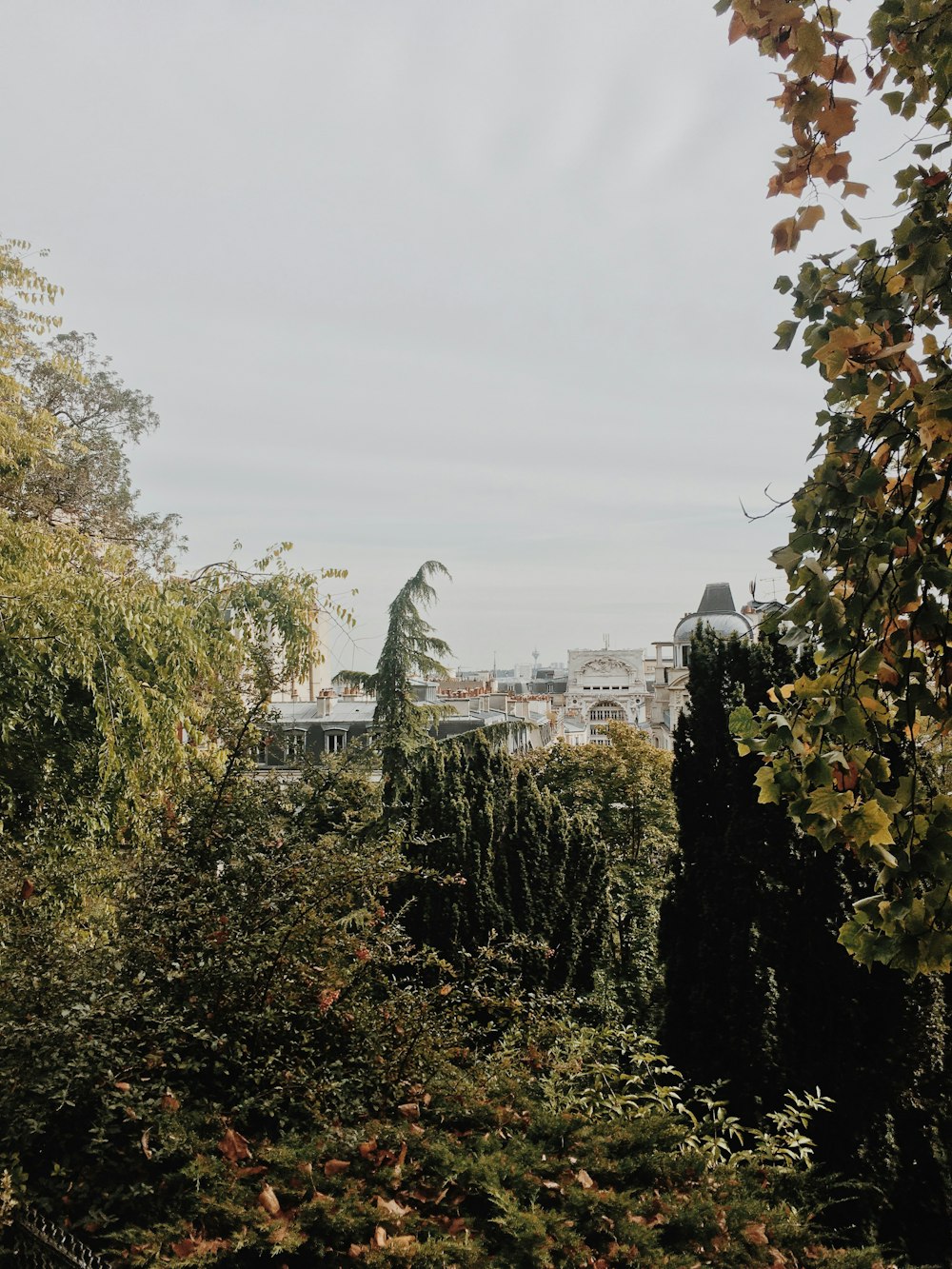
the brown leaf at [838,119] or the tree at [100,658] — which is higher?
the brown leaf at [838,119]

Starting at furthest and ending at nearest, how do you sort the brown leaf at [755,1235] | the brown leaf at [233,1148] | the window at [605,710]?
1. the window at [605,710]
2. the brown leaf at [233,1148]
3. the brown leaf at [755,1235]

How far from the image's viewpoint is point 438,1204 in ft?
9.77

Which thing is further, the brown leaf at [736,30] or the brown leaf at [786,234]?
the brown leaf at [786,234]

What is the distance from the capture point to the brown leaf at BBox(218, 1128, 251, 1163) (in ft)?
9.93

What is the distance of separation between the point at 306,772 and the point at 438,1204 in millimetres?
2443

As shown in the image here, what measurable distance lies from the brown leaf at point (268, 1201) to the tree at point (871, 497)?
6.56 ft

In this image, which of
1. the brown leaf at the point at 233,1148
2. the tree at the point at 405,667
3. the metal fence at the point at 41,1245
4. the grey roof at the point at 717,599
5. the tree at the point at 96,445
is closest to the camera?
the metal fence at the point at 41,1245

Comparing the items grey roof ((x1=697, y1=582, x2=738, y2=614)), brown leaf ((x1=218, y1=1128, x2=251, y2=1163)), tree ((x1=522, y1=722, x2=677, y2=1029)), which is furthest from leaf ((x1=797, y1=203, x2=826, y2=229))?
grey roof ((x1=697, y1=582, x2=738, y2=614))

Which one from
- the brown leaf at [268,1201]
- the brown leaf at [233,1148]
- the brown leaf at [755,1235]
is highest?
the brown leaf at [233,1148]

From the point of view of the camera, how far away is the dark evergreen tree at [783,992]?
15.7 feet

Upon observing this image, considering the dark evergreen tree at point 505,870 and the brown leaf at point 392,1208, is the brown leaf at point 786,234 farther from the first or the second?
the dark evergreen tree at point 505,870

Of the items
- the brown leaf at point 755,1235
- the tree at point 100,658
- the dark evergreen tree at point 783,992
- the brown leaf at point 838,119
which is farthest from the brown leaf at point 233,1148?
the brown leaf at point 838,119

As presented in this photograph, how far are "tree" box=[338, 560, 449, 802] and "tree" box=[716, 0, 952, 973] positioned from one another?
1043cm

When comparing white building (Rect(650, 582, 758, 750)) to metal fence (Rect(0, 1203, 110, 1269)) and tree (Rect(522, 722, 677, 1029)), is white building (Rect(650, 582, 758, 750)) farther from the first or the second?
metal fence (Rect(0, 1203, 110, 1269))
